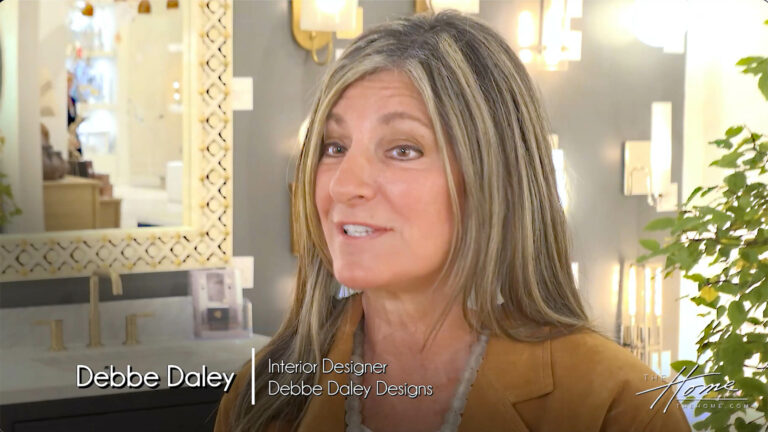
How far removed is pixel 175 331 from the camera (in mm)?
1259

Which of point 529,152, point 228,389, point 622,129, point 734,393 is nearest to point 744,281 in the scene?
point 734,393

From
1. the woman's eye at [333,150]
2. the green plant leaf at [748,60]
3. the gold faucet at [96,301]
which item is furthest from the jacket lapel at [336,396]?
the green plant leaf at [748,60]

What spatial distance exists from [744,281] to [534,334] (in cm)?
38

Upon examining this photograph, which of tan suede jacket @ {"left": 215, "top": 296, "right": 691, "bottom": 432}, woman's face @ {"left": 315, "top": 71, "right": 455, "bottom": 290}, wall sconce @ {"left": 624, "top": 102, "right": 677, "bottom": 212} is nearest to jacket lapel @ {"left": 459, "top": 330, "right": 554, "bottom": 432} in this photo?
tan suede jacket @ {"left": 215, "top": 296, "right": 691, "bottom": 432}

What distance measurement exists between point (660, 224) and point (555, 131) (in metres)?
0.22

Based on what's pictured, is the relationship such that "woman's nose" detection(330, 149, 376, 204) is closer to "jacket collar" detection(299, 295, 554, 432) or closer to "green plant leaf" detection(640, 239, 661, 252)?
"jacket collar" detection(299, 295, 554, 432)

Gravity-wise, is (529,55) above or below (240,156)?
above

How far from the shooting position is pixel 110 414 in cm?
125

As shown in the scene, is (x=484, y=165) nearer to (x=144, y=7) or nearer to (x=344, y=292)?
(x=344, y=292)

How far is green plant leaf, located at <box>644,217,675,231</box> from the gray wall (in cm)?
1

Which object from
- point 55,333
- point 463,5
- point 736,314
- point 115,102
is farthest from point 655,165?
point 55,333

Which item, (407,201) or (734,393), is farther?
(734,393)

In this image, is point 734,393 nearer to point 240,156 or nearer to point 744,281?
point 744,281

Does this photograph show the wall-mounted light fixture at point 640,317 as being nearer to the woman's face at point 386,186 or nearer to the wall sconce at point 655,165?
the wall sconce at point 655,165
